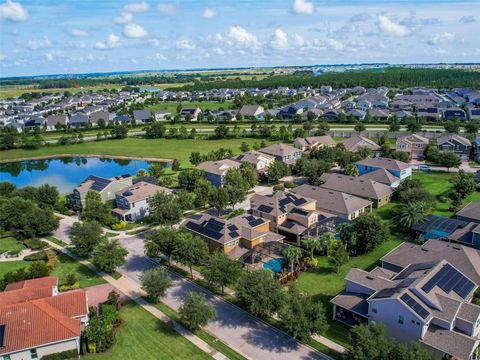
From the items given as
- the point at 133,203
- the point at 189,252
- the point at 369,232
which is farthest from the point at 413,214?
the point at 133,203

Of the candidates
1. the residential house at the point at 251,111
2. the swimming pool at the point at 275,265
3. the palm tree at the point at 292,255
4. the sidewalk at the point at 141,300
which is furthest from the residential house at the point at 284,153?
the residential house at the point at 251,111

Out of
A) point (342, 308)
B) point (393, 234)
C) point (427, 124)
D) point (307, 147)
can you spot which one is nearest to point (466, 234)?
point (393, 234)

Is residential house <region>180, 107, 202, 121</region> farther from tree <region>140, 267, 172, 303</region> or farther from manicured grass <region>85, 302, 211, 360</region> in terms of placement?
manicured grass <region>85, 302, 211, 360</region>

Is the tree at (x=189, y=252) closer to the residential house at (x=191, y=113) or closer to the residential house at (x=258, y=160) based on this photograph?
the residential house at (x=258, y=160)

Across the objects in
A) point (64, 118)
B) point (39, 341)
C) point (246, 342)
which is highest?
point (64, 118)

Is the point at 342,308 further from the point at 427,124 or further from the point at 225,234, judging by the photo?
the point at 427,124

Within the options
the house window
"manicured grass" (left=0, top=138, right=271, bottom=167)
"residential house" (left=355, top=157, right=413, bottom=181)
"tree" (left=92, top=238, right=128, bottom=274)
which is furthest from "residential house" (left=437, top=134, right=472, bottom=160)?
the house window
